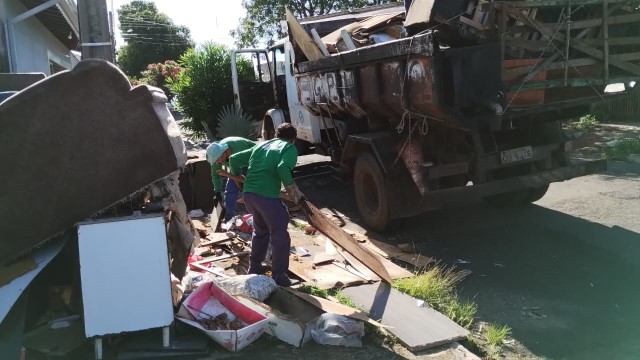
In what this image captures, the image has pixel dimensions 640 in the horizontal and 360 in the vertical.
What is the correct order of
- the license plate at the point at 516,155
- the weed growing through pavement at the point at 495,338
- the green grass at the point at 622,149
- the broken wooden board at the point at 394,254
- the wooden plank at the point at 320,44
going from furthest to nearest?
the green grass at the point at 622,149
the wooden plank at the point at 320,44
the license plate at the point at 516,155
the broken wooden board at the point at 394,254
the weed growing through pavement at the point at 495,338

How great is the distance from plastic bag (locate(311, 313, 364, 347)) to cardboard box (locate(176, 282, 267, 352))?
380 millimetres

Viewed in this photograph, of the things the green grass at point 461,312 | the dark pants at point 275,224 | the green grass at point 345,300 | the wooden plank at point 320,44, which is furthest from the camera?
the wooden plank at point 320,44

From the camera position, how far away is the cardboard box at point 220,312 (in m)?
3.55

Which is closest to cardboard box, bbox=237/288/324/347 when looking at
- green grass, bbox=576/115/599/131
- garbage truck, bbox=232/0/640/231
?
garbage truck, bbox=232/0/640/231

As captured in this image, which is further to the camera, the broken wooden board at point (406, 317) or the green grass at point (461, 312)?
the green grass at point (461, 312)

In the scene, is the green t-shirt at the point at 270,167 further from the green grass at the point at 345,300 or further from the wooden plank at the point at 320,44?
the wooden plank at the point at 320,44

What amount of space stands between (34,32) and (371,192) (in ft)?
27.3

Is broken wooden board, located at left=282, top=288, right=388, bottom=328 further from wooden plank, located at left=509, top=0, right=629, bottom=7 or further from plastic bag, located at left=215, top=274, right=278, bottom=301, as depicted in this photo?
wooden plank, located at left=509, top=0, right=629, bottom=7

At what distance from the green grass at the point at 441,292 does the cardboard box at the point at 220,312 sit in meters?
1.40

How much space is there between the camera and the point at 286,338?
3.78 meters

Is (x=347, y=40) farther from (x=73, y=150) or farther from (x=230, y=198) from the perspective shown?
(x=73, y=150)

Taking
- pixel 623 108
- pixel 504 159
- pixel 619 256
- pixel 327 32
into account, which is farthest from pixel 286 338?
pixel 623 108

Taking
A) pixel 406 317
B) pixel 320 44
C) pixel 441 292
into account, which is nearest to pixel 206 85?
pixel 320 44

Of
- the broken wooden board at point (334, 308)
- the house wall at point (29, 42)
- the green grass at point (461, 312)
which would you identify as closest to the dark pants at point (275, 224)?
the broken wooden board at point (334, 308)
